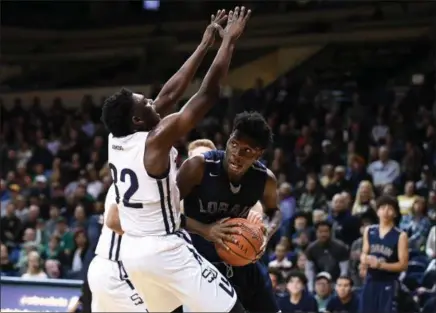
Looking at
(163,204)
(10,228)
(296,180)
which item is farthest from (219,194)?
(10,228)

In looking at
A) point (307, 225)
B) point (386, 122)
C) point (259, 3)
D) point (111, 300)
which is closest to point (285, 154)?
point (386, 122)

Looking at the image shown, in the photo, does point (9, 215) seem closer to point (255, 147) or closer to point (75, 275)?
point (75, 275)

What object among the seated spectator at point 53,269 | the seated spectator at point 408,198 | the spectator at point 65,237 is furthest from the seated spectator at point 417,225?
the spectator at point 65,237

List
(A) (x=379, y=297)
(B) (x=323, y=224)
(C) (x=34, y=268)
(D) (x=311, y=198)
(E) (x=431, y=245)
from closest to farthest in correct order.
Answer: (A) (x=379, y=297) < (E) (x=431, y=245) < (B) (x=323, y=224) < (C) (x=34, y=268) < (D) (x=311, y=198)

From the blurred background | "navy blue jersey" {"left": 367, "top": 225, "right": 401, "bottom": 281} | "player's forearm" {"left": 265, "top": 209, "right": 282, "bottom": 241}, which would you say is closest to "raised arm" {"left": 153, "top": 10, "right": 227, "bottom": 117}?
"player's forearm" {"left": 265, "top": 209, "right": 282, "bottom": 241}

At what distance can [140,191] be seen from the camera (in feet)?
15.9

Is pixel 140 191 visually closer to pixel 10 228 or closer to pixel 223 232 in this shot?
pixel 223 232

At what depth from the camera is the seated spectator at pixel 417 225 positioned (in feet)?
31.6

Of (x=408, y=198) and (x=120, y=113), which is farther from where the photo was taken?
(x=408, y=198)

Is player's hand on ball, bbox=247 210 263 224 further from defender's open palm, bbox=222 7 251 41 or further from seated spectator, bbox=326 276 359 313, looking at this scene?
seated spectator, bbox=326 276 359 313

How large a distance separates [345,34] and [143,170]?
488 inches

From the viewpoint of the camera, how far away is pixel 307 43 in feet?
56.5

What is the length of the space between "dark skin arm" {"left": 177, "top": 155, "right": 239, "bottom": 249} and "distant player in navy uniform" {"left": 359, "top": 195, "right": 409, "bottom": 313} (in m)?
2.99

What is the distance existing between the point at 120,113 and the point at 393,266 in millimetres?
3883
